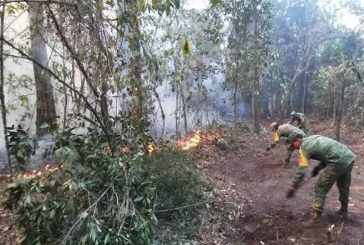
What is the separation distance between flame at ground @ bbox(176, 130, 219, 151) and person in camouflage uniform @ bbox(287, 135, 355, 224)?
214 inches

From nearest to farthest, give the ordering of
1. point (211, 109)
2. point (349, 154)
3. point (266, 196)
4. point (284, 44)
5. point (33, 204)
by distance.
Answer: point (33, 204) → point (349, 154) → point (266, 196) → point (211, 109) → point (284, 44)

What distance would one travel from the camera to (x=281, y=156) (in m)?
10.6

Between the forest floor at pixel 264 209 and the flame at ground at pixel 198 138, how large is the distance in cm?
100

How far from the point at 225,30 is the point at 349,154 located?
8.90 metres

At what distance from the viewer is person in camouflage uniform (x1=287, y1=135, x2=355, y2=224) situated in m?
5.69

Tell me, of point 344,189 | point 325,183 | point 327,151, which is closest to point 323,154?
point 327,151

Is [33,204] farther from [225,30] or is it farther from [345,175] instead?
[225,30]

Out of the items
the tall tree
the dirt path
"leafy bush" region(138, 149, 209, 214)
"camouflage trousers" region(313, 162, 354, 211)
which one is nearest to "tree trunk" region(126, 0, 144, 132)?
"leafy bush" region(138, 149, 209, 214)

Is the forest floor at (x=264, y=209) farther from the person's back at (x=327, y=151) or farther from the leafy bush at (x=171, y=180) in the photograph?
the person's back at (x=327, y=151)

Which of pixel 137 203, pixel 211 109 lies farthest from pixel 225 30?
pixel 137 203

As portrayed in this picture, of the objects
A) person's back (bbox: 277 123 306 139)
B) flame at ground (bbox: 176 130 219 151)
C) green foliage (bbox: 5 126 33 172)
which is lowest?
flame at ground (bbox: 176 130 219 151)

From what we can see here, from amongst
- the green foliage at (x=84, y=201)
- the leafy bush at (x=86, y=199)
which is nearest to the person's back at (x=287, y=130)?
the leafy bush at (x=86, y=199)

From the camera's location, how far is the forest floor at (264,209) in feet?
18.0

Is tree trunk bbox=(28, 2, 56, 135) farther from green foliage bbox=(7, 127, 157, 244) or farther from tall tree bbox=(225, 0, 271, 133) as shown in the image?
green foliage bbox=(7, 127, 157, 244)
